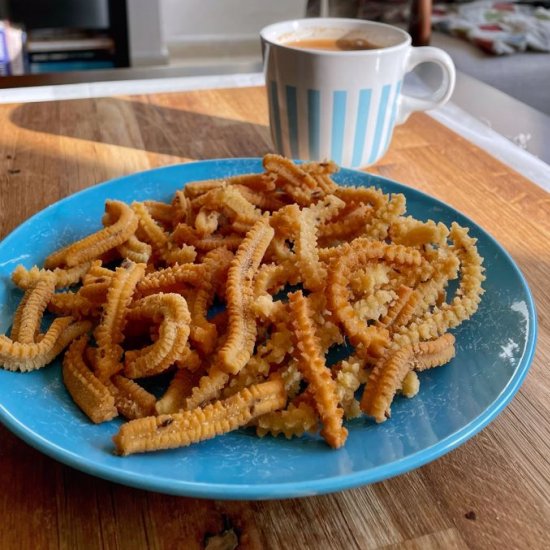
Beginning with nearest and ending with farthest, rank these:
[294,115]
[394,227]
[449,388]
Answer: [449,388], [394,227], [294,115]

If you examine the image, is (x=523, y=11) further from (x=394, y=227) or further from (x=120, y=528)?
(x=120, y=528)

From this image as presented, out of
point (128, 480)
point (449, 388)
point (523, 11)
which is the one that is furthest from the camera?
point (523, 11)

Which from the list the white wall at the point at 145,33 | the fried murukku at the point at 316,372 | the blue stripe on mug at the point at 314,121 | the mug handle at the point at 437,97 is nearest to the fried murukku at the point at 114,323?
the fried murukku at the point at 316,372

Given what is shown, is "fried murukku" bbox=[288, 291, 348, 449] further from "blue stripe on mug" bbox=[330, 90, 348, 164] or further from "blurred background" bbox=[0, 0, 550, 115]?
"blurred background" bbox=[0, 0, 550, 115]

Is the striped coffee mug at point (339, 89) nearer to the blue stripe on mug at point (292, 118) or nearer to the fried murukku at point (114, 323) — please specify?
the blue stripe on mug at point (292, 118)

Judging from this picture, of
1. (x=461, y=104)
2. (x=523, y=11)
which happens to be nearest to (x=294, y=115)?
(x=461, y=104)

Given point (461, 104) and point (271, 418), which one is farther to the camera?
point (461, 104)

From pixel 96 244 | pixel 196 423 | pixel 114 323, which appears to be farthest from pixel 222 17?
pixel 196 423
